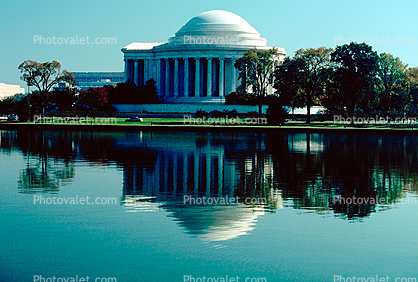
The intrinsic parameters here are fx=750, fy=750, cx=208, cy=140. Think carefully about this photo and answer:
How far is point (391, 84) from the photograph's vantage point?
4259 inches

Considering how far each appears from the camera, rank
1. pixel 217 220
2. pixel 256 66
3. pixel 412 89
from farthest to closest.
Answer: pixel 412 89 < pixel 256 66 < pixel 217 220

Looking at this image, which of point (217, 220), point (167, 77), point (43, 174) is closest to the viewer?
point (217, 220)

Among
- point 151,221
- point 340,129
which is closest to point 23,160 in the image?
point 151,221

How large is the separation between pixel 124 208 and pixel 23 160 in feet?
61.9

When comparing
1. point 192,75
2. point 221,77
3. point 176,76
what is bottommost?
point 221,77

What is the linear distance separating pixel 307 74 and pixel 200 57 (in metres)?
40.6

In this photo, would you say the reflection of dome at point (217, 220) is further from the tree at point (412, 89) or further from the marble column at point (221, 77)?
the marble column at point (221, 77)

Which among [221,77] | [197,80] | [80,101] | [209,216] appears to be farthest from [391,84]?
[209,216]

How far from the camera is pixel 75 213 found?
73.4ft

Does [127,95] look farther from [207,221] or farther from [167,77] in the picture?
[207,221]

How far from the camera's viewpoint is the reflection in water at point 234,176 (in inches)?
914

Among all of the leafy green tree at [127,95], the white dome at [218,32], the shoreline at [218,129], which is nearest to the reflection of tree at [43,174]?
the shoreline at [218,129]

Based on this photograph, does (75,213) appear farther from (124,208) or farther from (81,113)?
(81,113)

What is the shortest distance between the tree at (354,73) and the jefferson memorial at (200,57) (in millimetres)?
35712
